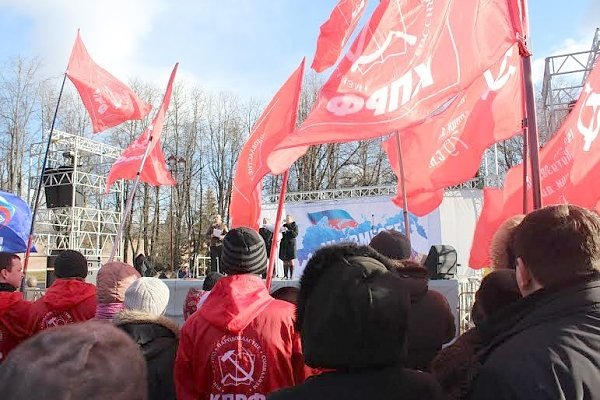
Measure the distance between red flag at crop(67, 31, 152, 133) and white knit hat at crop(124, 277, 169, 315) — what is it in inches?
234

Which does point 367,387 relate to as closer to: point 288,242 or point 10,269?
point 10,269

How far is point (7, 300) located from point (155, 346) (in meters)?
1.82

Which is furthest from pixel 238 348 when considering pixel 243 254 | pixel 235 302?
pixel 243 254

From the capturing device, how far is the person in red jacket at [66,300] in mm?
3832

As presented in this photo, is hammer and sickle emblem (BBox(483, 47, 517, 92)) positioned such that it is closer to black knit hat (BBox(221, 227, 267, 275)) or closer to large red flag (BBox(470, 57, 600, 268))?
large red flag (BBox(470, 57, 600, 268))

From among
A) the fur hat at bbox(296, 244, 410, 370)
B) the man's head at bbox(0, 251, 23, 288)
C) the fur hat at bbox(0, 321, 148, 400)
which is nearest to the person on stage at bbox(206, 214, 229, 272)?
the man's head at bbox(0, 251, 23, 288)

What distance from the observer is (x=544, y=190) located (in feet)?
17.7

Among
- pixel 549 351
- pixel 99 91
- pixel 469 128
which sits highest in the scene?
pixel 99 91

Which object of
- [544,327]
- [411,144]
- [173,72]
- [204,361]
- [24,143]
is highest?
[24,143]

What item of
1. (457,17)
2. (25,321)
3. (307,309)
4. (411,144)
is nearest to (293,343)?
(307,309)

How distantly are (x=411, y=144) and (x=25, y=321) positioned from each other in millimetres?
4192

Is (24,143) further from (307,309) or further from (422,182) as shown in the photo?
(307,309)

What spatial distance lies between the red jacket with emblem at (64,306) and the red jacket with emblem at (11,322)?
12cm

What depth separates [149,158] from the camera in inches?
342
